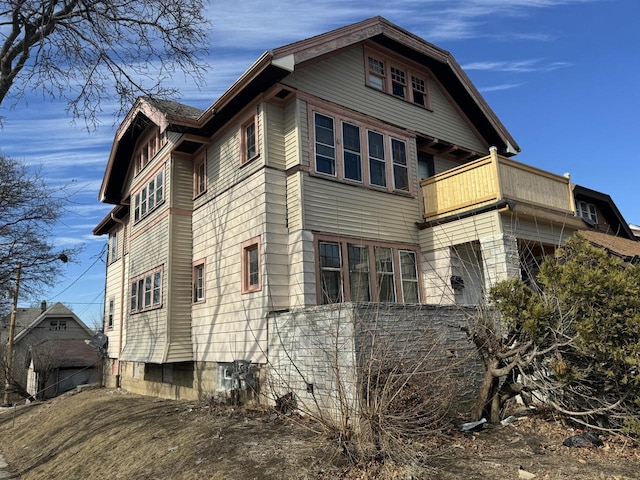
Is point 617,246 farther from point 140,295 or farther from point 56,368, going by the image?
point 56,368

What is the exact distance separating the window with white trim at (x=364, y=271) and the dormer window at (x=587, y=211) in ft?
33.8

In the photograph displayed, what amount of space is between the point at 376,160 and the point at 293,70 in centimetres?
353

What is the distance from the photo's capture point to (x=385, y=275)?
12492mm

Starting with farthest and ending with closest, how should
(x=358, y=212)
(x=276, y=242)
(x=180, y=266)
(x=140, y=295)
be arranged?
(x=140, y=295) → (x=180, y=266) → (x=358, y=212) → (x=276, y=242)

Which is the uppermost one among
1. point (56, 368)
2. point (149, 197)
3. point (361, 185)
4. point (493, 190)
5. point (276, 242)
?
point (149, 197)

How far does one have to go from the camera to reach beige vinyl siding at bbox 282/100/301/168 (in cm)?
1155

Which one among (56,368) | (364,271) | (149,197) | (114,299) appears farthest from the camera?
(56,368)

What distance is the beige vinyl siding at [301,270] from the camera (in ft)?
35.1

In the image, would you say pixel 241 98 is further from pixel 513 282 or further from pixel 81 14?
pixel 513 282

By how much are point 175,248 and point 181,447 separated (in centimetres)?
727

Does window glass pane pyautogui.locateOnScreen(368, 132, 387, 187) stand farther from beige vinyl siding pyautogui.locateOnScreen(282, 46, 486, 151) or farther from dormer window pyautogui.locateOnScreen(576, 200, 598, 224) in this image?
dormer window pyautogui.locateOnScreen(576, 200, 598, 224)

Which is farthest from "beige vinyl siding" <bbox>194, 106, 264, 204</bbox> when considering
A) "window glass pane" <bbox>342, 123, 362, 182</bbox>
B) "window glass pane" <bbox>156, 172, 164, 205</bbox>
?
"window glass pane" <bbox>342, 123, 362, 182</bbox>

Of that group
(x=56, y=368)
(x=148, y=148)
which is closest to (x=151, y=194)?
(x=148, y=148)

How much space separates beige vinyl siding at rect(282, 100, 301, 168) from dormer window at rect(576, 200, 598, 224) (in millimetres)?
13593
